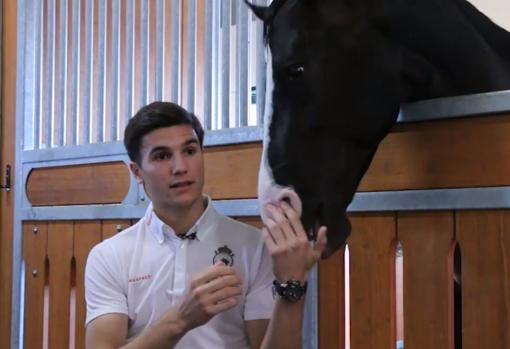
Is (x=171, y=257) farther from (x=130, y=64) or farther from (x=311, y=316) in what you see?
(x=130, y=64)

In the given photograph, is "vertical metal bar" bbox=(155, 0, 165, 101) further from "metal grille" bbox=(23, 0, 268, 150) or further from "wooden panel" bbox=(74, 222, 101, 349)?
"wooden panel" bbox=(74, 222, 101, 349)

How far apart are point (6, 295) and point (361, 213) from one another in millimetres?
1638

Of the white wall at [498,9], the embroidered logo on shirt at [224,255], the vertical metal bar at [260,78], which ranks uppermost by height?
the white wall at [498,9]

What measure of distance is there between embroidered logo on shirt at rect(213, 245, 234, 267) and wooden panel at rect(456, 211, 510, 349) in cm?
47

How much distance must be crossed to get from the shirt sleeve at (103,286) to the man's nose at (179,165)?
24 cm

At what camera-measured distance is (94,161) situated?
228 centimetres

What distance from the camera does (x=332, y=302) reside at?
1628 mm

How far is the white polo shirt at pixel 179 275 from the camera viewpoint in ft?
4.65

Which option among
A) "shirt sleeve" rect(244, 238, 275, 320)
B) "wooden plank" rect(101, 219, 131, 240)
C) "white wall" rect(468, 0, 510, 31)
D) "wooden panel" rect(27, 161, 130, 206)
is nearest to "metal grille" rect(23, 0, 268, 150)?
"wooden panel" rect(27, 161, 130, 206)

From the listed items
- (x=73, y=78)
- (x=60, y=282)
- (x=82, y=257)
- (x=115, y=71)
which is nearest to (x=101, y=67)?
(x=115, y=71)

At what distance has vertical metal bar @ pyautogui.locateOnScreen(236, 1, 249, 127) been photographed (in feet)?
5.98

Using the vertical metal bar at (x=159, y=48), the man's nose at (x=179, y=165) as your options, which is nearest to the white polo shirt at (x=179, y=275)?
the man's nose at (x=179, y=165)

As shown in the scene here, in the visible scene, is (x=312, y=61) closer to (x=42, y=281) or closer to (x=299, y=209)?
(x=299, y=209)

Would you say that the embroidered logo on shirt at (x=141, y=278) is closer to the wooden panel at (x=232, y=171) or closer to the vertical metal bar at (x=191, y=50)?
the wooden panel at (x=232, y=171)
